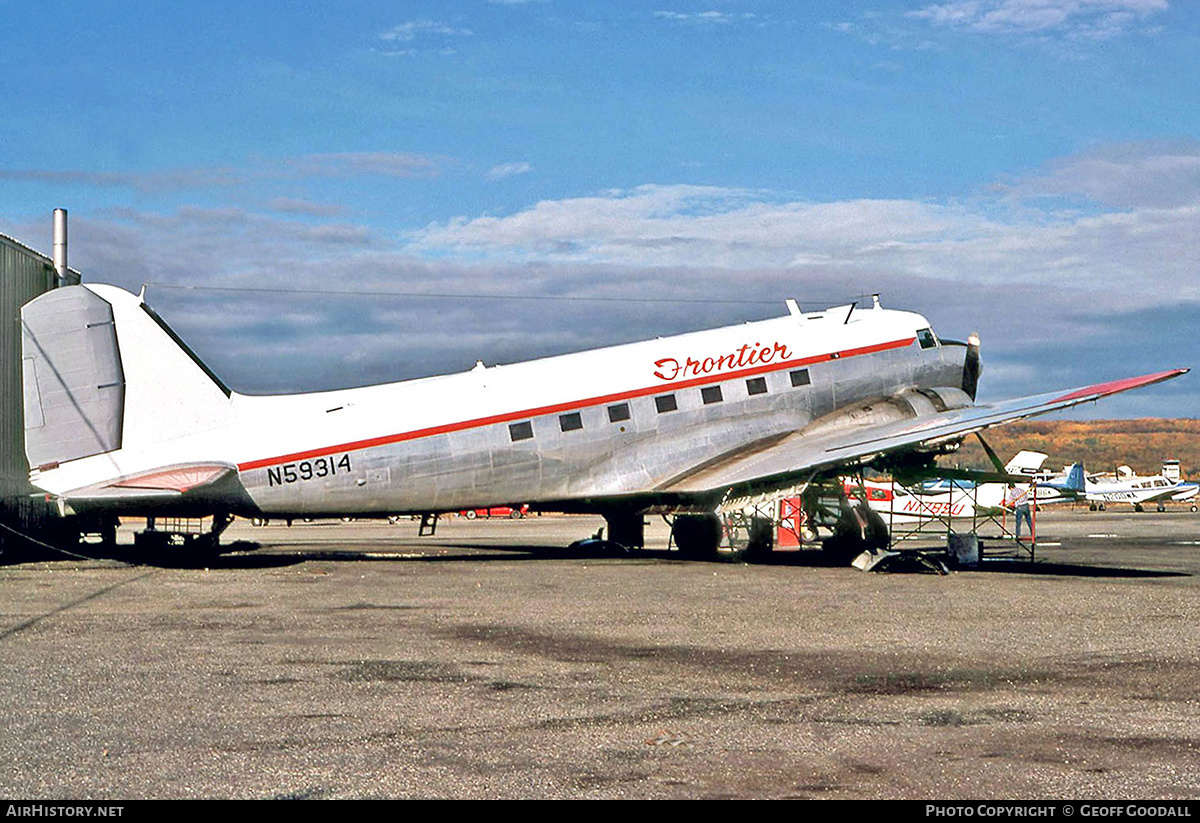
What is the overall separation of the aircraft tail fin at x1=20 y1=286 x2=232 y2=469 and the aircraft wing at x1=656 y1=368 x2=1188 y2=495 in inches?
412

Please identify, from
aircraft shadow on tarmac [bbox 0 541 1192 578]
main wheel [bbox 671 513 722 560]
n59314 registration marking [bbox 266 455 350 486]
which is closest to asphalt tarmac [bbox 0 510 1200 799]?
n59314 registration marking [bbox 266 455 350 486]

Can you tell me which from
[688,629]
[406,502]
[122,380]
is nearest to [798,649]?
[688,629]

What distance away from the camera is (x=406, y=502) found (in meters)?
24.8

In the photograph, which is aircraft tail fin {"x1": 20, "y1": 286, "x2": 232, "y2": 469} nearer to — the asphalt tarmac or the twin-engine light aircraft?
the twin-engine light aircraft

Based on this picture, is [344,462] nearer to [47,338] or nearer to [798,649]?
[47,338]

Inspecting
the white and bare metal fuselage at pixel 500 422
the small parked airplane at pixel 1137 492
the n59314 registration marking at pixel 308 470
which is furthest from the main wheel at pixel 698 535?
the small parked airplane at pixel 1137 492

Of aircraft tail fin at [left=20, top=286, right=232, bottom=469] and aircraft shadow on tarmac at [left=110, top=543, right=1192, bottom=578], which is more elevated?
aircraft tail fin at [left=20, top=286, right=232, bottom=469]

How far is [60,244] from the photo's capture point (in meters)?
32.1

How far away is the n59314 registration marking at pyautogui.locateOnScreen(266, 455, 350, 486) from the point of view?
24078mm

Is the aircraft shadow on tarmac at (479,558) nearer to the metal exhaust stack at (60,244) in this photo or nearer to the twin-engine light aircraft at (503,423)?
A: the twin-engine light aircraft at (503,423)

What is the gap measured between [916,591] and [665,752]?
12.7 metres

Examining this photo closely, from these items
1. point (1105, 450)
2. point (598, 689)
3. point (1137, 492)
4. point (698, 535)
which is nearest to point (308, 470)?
point (698, 535)

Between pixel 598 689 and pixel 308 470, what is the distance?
14.3 meters

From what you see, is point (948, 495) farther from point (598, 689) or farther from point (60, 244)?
point (598, 689)
